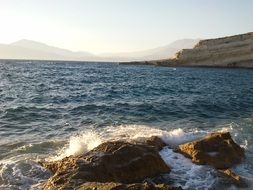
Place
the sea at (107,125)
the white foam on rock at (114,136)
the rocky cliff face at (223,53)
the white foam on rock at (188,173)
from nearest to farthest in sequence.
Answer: the white foam on rock at (188,173) → the sea at (107,125) → the white foam on rock at (114,136) → the rocky cliff face at (223,53)

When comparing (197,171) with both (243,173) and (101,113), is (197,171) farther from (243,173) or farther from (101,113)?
(101,113)

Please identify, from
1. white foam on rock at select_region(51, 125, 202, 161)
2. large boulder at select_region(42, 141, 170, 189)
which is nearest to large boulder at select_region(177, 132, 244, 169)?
large boulder at select_region(42, 141, 170, 189)

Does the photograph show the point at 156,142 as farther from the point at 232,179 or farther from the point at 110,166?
the point at 110,166

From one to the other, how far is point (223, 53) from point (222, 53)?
1.08 feet

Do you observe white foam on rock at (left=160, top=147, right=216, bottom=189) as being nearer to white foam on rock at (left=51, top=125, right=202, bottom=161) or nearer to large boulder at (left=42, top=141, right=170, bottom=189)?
large boulder at (left=42, top=141, right=170, bottom=189)

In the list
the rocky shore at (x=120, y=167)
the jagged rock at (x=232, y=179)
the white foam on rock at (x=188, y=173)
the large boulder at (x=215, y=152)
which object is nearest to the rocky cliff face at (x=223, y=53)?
the large boulder at (x=215, y=152)

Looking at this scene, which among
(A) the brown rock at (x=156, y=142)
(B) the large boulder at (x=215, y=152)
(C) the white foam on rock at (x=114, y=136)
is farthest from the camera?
(C) the white foam on rock at (x=114, y=136)

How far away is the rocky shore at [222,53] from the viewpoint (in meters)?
107

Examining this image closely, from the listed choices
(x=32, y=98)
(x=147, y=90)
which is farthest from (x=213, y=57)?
(x=32, y=98)

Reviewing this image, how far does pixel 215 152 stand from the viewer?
14445 mm

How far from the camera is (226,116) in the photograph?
27125 mm

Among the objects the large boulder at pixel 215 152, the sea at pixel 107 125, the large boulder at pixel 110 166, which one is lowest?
the sea at pixel 107 125

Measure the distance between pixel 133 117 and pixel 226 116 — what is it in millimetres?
6901

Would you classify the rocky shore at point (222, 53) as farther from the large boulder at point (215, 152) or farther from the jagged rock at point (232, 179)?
the jagged rock at point (232, 179)
